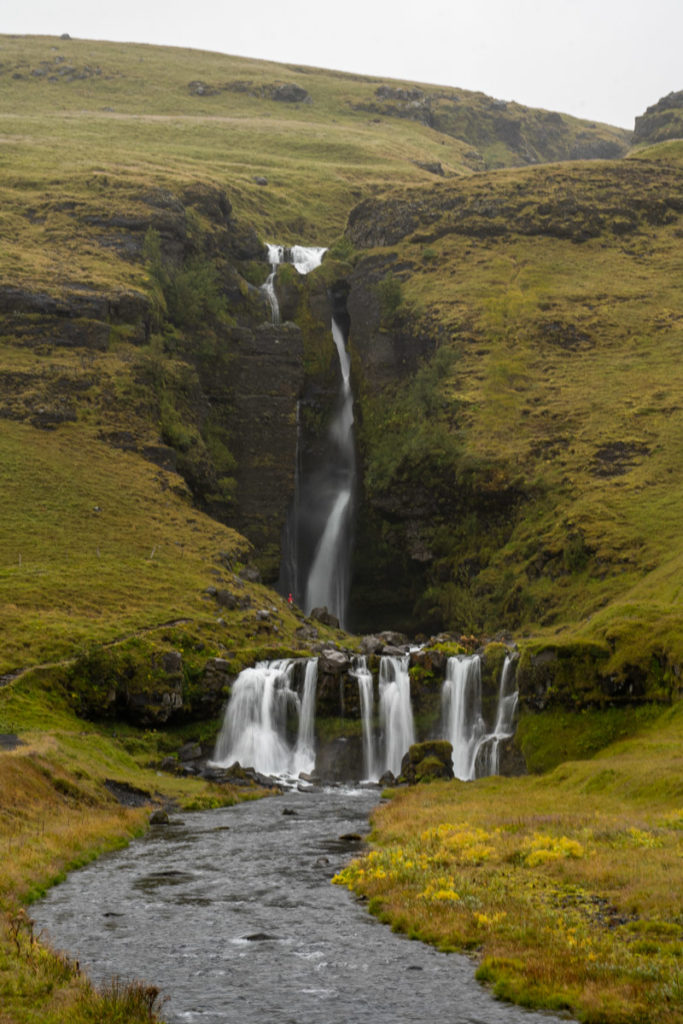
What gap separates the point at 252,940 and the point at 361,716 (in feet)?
136

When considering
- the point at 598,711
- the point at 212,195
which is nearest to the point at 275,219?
the point at 212,195

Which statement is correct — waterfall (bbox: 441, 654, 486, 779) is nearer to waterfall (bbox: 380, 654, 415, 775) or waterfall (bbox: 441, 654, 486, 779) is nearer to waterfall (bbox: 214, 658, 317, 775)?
waterfall (bbox: 380, 654, 415, 775)

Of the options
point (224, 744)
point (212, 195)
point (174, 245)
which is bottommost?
point (224, 744)

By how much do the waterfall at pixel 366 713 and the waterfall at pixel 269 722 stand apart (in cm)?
322

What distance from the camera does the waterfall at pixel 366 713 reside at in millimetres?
63156

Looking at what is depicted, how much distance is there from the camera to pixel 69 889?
30.4m

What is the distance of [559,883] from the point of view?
88.0 ft

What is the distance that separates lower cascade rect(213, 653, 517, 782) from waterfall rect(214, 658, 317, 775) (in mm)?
68

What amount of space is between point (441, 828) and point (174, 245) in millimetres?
104922

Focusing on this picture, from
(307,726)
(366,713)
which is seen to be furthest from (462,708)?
(307,726)

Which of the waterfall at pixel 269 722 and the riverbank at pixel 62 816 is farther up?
the riverbank at pixel 62 816

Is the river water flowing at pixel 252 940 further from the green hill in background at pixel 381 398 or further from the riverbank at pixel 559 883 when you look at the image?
the green hill in background at pixel 381 398

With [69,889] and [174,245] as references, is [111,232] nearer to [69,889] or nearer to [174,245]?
[174,245]

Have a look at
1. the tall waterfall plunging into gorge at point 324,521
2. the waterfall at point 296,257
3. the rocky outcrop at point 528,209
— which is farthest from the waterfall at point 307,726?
the rocky outcrop at point 528,209
